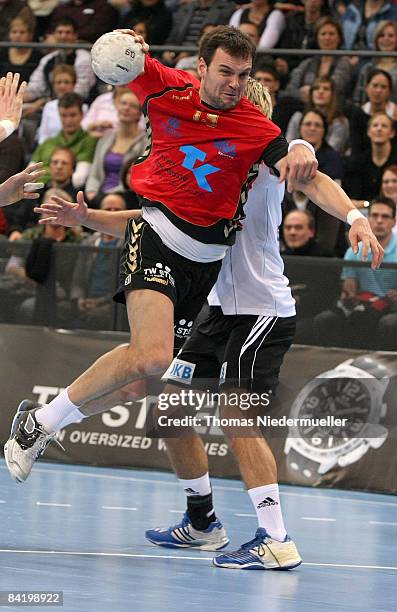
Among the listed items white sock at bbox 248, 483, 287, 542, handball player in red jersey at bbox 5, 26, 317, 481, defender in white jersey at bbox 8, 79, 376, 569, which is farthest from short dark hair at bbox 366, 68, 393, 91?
white sock at bbox 248, 483, 287, 542

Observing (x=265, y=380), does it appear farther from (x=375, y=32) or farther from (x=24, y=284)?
(x=375, y=32)

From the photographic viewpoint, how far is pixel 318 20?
12609 millimetres

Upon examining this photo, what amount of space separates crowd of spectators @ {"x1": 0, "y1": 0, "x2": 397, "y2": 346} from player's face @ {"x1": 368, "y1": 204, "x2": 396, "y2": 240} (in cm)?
16

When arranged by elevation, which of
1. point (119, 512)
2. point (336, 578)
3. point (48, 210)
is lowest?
point (119, 512)

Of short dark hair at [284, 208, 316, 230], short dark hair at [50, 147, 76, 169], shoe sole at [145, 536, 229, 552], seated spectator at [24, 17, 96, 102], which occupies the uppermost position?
seated spectator at [24, 17, 96, 102]

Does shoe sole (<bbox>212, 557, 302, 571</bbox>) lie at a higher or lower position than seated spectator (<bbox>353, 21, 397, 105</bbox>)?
lower

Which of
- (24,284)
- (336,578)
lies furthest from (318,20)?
(336,578)

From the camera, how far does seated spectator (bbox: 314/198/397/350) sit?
31.6 ft

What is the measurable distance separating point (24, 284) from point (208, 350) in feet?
14.3

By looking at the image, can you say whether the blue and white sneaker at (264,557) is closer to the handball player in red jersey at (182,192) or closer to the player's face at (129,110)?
the handball player in red jersey at (182,192)

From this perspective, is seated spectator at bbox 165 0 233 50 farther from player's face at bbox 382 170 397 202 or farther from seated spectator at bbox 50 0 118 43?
player's face at bbox 382 170 397 202

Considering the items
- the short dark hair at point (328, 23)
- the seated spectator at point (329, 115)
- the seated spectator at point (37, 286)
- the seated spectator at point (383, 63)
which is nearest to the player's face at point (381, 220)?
the seated spectator at point (329, 115)

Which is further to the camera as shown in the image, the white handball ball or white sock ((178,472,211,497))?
white sock ((178,472,211,497))

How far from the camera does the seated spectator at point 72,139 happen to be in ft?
40.0
